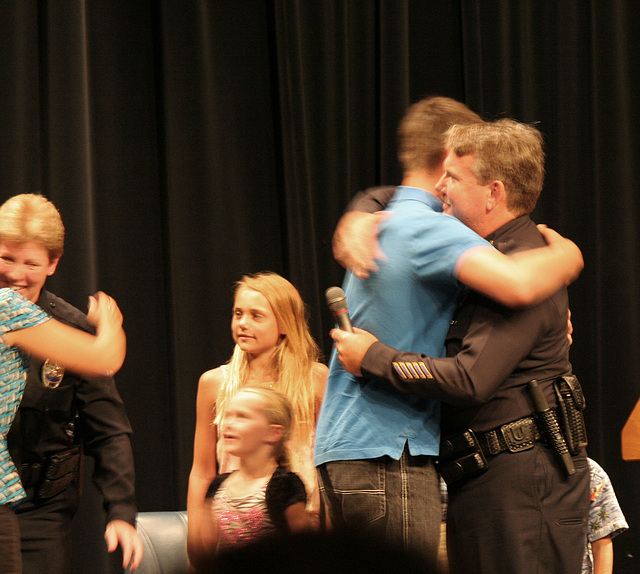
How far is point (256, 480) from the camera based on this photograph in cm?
259

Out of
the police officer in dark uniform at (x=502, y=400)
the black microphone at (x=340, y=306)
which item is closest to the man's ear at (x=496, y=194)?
the police officer in dark uniform at (x=502, y=400)

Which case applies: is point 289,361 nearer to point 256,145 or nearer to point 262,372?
point 262,372

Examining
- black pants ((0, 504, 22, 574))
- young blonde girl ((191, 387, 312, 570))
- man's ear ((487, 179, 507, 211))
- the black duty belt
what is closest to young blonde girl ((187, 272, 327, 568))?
young blonde girl ((191, 387, 312, 570))

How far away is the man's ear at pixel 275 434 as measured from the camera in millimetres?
2605

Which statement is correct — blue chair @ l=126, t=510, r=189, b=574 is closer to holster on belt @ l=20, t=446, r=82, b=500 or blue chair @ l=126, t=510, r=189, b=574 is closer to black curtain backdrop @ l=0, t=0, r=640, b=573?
holster on belt @ l=20, t=446, r=82, b=500

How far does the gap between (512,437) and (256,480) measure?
34.4 inches

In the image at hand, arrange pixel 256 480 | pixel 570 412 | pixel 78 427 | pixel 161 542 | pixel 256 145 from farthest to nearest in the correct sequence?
1. pixel 256 145
2. pixel 161 542
3. pixel 78 427
4. pixel 256 480
5. pixel 570 412

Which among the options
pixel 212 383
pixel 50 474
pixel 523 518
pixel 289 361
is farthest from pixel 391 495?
pixel 212 383

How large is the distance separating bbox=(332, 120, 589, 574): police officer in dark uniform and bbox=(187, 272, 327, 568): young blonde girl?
106cm

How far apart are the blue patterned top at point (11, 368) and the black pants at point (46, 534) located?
1.57ft

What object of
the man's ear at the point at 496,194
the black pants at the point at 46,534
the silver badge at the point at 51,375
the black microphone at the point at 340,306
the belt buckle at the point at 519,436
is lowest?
the black pants at the point at 46,534

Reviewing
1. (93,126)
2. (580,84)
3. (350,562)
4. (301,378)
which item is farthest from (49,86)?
(350,562)

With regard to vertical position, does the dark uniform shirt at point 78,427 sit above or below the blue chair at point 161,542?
above

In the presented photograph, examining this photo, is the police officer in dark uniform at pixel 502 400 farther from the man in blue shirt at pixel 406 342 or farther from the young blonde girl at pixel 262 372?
the young blonde girl at pixel 262 372
